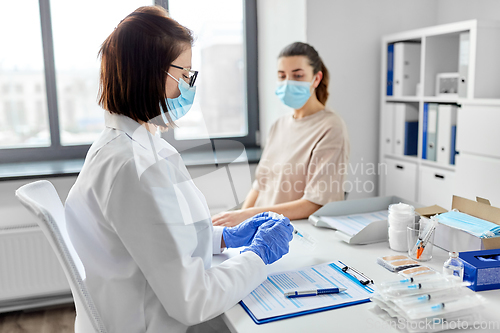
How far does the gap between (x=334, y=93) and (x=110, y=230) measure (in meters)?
2.04

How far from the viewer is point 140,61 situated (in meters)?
0.98

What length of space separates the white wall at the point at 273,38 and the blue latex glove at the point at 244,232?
1455 millimetres

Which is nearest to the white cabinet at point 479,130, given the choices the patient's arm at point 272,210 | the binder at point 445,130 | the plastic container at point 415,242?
the binder at point 445,130

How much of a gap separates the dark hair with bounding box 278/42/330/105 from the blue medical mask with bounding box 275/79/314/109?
3.4 inches

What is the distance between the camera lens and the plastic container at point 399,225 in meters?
1.26

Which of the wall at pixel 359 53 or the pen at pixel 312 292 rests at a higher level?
the wall at pixel 359 53

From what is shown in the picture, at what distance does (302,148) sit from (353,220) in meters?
0.59

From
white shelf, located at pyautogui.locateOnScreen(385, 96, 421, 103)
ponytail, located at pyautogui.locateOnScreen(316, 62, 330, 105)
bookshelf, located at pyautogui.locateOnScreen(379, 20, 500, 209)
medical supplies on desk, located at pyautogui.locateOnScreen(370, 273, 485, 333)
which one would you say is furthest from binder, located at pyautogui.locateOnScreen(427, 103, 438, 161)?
medical supplies on desk, located at pyautogui.locateOnScreen(370, 273, 485, 333)

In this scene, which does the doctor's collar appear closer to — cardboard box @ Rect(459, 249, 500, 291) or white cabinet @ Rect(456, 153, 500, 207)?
cardboard box @ Rect(459, 249, 500, 291)

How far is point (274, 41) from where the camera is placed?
281 cm

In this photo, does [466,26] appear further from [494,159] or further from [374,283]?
[374,283]

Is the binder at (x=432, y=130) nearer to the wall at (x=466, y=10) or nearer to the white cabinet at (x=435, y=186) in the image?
the white cabinet at (x=435, y=186)

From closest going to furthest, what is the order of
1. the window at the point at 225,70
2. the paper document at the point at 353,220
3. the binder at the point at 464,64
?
the paper document at the point at 353,220 → the binder at the point at 464,64 → the window at the point at 225,70

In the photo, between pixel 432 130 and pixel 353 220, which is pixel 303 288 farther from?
pixel 432 130
